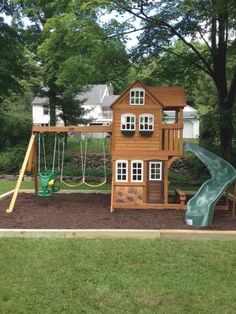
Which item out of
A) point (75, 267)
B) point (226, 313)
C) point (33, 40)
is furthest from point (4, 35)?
point (226, 313)

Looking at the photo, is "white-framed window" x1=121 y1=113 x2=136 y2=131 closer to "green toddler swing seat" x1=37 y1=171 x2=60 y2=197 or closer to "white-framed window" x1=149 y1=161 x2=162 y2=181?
"white-framed window" x1=149 y1=161 x2=162 y2=181

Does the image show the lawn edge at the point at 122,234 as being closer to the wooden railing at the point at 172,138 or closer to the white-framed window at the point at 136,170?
the white-framed window at the point at 136,170

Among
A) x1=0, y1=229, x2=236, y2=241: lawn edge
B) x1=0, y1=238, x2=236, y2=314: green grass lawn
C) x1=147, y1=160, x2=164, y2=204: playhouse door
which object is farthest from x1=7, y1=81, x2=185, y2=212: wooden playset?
x1=0, y1=238, x2=236, y2=314: green grass lawn

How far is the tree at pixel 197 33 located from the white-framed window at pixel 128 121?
12.8ft

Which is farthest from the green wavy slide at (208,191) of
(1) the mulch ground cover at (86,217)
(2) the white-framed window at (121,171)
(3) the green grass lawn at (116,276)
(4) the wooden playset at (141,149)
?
(2) the white-framed window at (121,171)

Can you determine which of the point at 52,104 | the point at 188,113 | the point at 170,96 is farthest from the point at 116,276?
the point at 188,113

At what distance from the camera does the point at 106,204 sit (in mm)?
11297

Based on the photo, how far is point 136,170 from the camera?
424 inches

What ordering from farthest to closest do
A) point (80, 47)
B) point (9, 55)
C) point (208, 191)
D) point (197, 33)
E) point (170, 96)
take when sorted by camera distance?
1. point (9, 55)
2. point (197, 33)
3. point (80, 47)
4. point (170, 96)
5. point (208, 191)

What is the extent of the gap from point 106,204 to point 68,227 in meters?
2.64

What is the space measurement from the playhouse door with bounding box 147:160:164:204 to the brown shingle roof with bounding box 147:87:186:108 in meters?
1.37

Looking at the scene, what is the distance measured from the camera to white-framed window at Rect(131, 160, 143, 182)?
1073 cm

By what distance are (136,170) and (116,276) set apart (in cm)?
485

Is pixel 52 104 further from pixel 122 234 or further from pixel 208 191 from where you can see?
pixel 122 234
